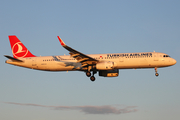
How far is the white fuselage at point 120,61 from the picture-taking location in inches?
1882

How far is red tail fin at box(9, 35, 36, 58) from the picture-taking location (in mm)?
54344

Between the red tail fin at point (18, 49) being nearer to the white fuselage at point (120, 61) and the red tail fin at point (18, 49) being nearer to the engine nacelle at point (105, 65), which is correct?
the white fuselage at point (120, 61)

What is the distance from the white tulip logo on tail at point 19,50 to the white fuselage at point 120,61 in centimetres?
310

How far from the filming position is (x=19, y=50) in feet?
180

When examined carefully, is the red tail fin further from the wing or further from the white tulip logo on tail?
the wing

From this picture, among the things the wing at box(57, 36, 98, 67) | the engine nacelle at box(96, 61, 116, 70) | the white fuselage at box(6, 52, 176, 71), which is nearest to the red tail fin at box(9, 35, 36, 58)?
the white fuselage at box(6, 52, 176, 71)

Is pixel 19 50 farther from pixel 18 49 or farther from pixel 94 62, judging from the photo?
pixel 94 62

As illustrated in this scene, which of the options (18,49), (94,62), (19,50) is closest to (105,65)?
(94,62)

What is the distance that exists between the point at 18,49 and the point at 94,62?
16401 mm

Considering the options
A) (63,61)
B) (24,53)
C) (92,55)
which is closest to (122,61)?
(92,55)

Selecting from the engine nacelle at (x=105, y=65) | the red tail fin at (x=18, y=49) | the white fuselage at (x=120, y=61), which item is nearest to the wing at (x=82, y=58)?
the engine nacelle at (x=105, y=65)

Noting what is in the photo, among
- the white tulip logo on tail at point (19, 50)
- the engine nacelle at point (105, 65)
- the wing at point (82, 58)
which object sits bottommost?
the engine nacelle at point (105, 65)

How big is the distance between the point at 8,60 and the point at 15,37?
6416 mm

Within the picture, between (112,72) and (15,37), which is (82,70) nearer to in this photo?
(112,72)
